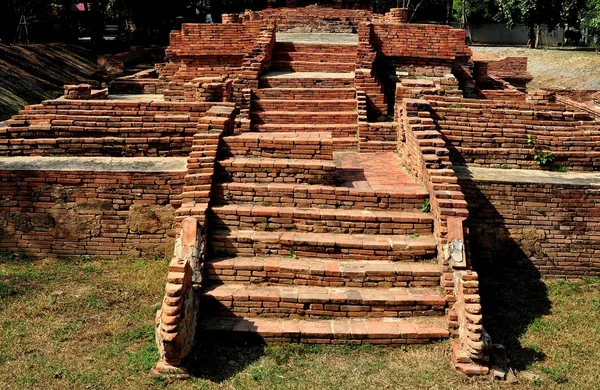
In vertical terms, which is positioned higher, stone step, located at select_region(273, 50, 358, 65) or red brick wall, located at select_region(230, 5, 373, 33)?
red brick wall, located at select_region(230, 5, 373, 33)

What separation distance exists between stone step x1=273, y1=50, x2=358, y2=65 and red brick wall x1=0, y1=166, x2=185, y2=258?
5.45m

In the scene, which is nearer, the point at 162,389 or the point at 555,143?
the point at 162,389

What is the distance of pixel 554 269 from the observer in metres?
6.13

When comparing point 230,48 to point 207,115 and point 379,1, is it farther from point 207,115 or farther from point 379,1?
point 379,1

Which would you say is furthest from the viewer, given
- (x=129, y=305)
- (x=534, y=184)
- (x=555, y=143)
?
(x=555, y=143)

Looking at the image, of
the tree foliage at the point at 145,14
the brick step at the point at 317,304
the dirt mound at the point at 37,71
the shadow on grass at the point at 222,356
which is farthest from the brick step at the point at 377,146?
the tree foliage at the point at 145,14

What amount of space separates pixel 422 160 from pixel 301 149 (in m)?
1.30

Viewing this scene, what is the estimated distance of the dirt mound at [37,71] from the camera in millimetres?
15039

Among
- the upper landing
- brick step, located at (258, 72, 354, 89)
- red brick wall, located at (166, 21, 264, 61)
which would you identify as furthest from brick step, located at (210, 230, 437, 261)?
the upper landing

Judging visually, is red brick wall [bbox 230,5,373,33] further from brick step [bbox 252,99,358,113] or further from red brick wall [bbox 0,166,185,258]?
red brick wall [bbox 0,166,185,258]

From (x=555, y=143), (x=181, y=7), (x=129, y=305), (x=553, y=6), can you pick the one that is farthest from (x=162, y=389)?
(x=553, y=6)

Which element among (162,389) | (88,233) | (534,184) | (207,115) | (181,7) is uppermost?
(181,7)

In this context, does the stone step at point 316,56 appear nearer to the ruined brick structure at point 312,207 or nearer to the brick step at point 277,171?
the ruined brick structure at point 312,207

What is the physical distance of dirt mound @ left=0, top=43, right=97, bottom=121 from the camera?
49.3ft
